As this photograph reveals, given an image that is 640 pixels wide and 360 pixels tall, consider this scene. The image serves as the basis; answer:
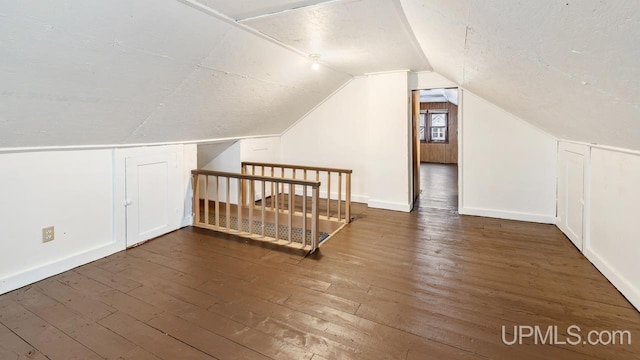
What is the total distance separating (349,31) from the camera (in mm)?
2738

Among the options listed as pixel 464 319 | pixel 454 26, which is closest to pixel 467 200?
pixel 464 319

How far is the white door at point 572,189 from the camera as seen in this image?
117 inches

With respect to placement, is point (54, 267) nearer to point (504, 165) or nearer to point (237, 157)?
point (237, 157)

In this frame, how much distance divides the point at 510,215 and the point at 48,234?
4.94m

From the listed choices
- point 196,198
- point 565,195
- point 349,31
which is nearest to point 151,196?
point 196,198

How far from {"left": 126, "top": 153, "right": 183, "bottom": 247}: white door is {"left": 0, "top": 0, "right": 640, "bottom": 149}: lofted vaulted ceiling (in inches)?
10.1

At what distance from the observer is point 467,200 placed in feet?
14.4

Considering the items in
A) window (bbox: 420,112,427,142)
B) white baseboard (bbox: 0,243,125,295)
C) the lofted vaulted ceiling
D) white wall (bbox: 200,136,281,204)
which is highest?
window (bbox: 420,112,427,142)

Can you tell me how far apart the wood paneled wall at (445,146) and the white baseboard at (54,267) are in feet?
31.9

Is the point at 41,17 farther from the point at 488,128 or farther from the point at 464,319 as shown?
the point at 488,128

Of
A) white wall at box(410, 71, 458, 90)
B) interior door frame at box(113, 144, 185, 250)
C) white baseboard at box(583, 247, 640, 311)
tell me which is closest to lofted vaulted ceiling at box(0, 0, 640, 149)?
interior door frame at box(113, 144, 185, 250)

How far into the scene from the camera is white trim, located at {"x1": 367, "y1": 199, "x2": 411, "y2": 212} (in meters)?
4.57

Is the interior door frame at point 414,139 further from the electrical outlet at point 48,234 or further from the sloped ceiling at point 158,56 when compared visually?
the electrical outlet at point 48,234

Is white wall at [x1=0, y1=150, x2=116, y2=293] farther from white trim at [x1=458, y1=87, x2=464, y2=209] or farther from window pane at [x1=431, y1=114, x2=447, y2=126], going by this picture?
window pane at [x1=431, y1=114, x2=447, y2=126]
